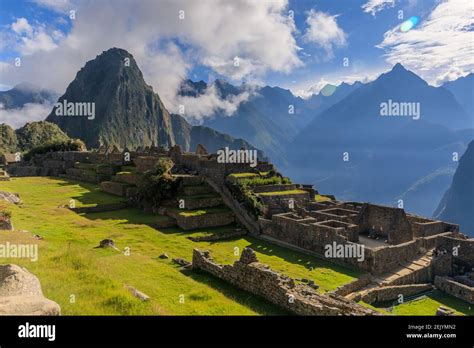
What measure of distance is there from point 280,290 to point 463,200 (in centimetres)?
17228

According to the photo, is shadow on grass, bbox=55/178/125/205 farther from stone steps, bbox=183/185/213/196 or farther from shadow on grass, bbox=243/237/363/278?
shadow on grass, bbox=243/237/363/278

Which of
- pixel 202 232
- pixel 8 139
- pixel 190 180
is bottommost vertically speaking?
pixel 202 232

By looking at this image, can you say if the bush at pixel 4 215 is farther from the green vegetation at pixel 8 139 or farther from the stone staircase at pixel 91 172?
the green vegetation at pixel 8 139

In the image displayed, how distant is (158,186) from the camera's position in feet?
99.0

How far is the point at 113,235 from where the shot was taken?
20.2 meters

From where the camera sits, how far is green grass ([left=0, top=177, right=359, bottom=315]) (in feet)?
28.0

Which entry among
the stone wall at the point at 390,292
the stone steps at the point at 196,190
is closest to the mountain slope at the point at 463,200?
the stone steps at the point at 196,190

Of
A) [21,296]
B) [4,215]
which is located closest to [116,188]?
[4,215]

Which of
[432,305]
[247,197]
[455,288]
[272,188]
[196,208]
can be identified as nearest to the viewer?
[432,305]

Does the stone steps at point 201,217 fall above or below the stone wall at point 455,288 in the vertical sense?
above

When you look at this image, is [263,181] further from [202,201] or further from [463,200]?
[463,200]

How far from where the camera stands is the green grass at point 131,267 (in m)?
8.52

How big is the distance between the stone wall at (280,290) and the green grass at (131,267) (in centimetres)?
33

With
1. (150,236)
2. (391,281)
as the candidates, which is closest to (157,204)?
(150,236)
